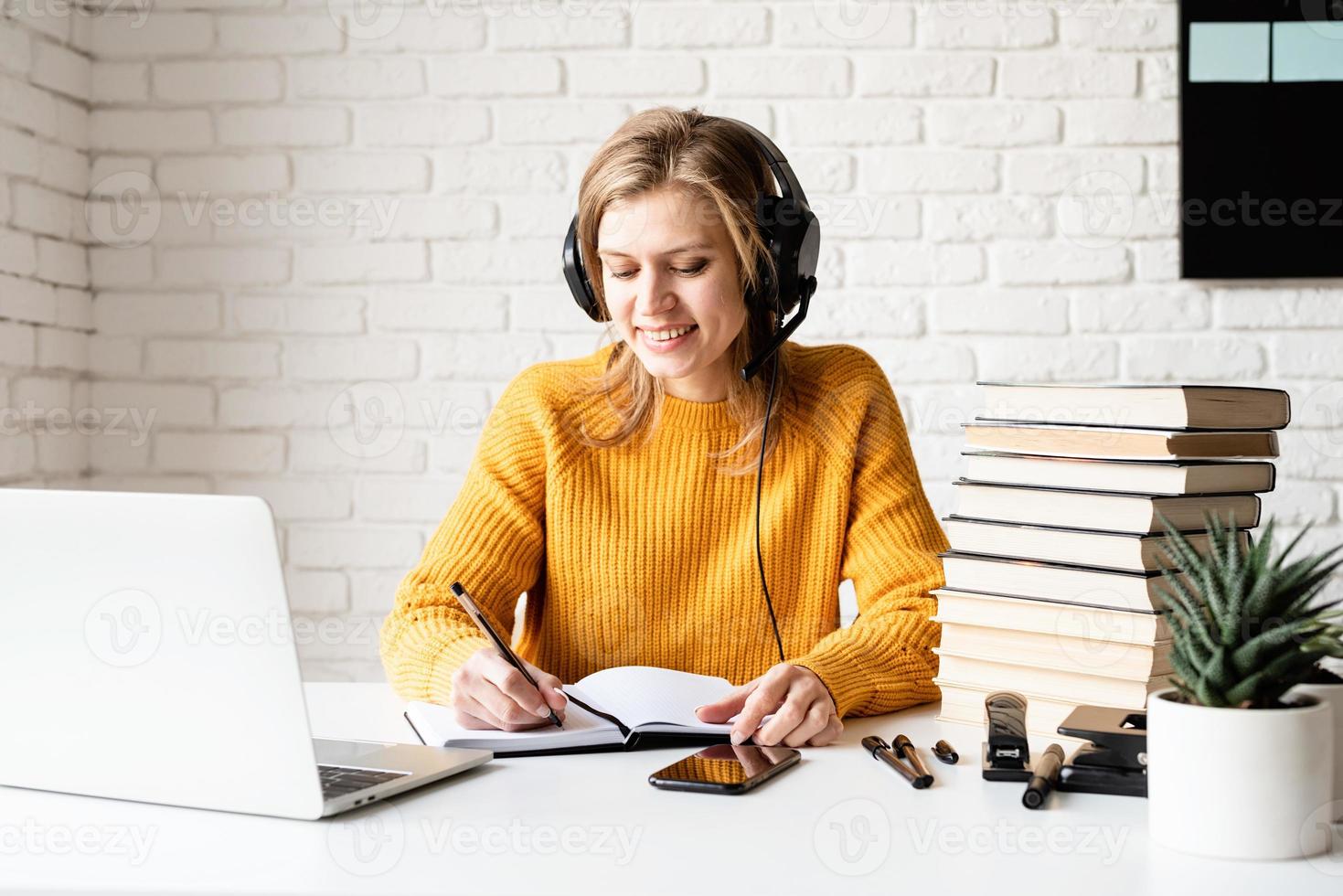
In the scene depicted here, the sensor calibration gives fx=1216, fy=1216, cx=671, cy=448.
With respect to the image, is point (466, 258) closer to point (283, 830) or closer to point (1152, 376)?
point (1152, 376)

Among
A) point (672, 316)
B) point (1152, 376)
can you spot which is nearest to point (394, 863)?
point (672, 316)

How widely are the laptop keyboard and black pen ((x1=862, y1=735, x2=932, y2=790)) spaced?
0.36 meters

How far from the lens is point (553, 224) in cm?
213

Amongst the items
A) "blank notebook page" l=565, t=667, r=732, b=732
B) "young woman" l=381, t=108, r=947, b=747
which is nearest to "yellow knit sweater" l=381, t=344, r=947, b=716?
"young woman" l=381, t=108, r=947, b=747

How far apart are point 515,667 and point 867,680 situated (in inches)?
12.9

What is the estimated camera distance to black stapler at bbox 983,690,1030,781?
2.87 ft

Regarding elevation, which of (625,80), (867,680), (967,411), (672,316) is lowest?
(867,680)

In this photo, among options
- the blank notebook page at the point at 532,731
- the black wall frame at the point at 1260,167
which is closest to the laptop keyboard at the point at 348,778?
the blank notebook page at the point at 532,731

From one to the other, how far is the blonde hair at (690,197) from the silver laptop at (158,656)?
72 centimetres

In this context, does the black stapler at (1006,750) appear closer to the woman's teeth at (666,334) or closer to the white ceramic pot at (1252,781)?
the white ceramic pot at (1252,781)

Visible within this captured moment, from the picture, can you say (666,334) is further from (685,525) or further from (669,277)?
(685,525)

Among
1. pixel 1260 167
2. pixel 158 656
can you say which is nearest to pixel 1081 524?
Answer: pixel 158 656

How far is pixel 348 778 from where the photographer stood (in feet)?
2.77

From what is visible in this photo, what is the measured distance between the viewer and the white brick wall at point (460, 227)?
205cm
